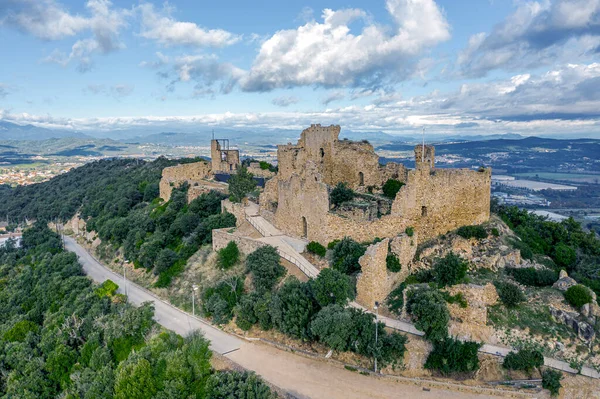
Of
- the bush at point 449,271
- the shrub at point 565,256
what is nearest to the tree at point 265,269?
the bush at point 449,271

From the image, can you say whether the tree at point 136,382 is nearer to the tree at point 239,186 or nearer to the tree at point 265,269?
the tree at point 265,269

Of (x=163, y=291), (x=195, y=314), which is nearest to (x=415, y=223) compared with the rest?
(x=195, y=314)

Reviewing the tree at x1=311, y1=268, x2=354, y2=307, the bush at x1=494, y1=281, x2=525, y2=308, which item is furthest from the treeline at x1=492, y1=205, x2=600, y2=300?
the tree at x1=311, y1=268, x2=354, y2=307

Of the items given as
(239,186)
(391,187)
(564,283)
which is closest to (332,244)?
(391,187)

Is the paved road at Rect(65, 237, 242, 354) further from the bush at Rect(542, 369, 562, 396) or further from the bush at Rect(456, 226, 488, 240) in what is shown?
the bush at Rect(456, 226, 488, 240)

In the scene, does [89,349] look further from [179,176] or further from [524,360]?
[179,176]

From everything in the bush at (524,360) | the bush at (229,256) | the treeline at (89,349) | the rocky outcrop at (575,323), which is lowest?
the treeline at (89,349)
